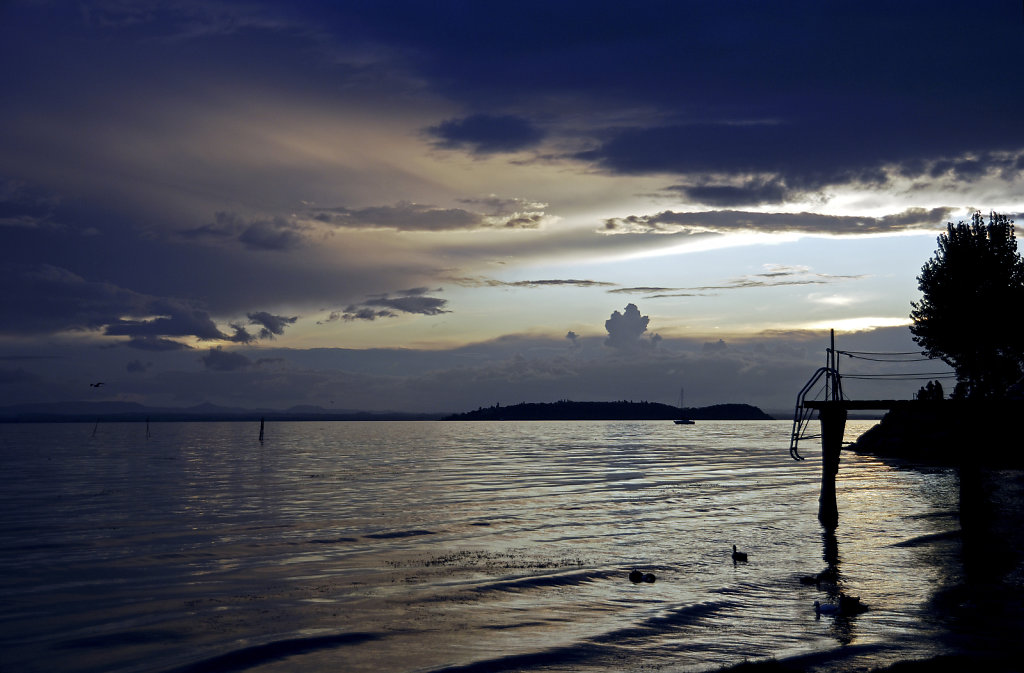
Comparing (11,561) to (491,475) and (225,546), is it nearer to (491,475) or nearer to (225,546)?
(225,546)

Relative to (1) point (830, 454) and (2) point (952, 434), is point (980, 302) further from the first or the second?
(1) point (830, 454)

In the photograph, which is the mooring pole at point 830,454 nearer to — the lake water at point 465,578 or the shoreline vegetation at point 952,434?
the lake water at point 465,578

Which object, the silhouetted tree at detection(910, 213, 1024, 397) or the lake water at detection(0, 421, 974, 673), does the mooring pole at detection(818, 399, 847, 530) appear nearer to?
the lake water at detection(0, 421, 974, 673)

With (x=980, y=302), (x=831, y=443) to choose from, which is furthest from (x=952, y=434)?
(x=831, y=443)

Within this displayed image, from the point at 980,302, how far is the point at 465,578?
64952 millimetres

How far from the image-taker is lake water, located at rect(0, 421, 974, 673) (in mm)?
17000

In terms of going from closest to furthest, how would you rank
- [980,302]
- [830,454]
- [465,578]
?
[465,578], [830,454], [980,302]

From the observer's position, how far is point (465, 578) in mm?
24281

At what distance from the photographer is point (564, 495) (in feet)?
157

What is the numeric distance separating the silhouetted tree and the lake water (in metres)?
27.4

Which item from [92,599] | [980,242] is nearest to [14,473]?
[92,599]

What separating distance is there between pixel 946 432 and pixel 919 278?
14.9 metres

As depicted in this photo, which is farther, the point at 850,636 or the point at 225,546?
the point at 225,546

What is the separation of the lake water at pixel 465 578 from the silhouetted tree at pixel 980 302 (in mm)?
27390
